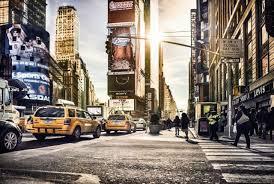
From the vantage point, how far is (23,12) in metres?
138

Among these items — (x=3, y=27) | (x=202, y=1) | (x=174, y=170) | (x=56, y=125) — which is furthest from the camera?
(x=202, y=1)

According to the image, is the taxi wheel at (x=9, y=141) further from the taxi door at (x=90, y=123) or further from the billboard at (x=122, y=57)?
the billboard at (x=122, y=57)

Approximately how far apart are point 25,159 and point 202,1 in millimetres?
105398

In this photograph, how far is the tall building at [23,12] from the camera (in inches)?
4751

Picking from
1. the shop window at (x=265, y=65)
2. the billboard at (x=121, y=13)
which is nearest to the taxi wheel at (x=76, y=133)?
the shop window at (x=265, y=65)

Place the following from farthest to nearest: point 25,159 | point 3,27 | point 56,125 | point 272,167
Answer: point 3,27, point 56,125, point 25,159, point 272,167

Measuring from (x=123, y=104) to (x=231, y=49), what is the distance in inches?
4782

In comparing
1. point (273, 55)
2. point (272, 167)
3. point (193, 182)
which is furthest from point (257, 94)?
point (193, 182)

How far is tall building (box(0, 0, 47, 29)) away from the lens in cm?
12069

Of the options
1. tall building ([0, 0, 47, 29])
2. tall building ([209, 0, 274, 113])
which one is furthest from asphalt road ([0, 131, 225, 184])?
tall building ([0, 0, 47, 29])

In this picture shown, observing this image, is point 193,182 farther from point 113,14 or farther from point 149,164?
point 113,14

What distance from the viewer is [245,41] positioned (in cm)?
3672

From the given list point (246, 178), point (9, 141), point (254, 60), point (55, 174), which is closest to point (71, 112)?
point (9, 141)

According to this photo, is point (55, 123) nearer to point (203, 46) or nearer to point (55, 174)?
point (55, 174)
